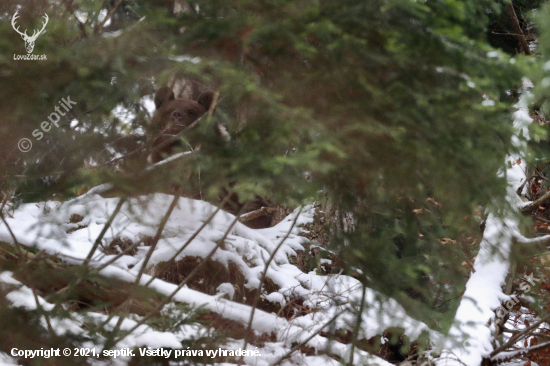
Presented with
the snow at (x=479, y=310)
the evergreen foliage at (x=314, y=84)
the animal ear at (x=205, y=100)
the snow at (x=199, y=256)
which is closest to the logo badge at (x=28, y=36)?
the evergreen foliage at (x=314, y=84)

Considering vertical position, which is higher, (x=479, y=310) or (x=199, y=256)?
(x=479, y=310)

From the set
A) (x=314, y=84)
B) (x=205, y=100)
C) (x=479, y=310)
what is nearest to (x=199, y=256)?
(x=314, y=84)

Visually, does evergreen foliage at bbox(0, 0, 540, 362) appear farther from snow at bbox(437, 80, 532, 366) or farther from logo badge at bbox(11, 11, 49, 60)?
snow at bbox(437, 80, 532, 366)

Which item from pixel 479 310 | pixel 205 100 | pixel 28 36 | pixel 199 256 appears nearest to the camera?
pixel 28 36

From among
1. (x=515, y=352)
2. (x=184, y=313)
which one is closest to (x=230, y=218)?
(x=184, y=313)

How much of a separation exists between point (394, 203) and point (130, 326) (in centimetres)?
213

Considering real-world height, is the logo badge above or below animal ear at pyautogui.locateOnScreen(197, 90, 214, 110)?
below

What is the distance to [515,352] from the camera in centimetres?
451

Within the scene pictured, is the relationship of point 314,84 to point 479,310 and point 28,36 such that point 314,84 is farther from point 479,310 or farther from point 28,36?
point 479,310

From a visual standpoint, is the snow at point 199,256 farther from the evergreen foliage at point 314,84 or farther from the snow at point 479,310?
the evergreen foliage at point 314,84

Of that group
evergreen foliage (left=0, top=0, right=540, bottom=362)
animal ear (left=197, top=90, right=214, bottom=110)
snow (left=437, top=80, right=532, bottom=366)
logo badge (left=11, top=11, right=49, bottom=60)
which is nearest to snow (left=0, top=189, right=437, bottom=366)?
snow (left=437, top=80, right=532, bottom=366)

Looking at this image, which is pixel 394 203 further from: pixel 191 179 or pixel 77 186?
pixel 77 186

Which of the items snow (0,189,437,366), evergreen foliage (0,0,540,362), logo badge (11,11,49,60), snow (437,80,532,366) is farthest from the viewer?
snow (437,80,532,366)

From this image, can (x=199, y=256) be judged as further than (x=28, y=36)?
Yes
